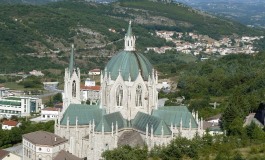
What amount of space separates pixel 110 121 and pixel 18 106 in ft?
141

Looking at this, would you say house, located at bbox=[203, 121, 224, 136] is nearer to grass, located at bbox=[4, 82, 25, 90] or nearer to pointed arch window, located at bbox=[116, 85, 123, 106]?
pointed arch window, located at bbox=[116, 85, 123, 106]

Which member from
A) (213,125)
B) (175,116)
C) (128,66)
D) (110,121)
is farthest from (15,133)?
(213,125)

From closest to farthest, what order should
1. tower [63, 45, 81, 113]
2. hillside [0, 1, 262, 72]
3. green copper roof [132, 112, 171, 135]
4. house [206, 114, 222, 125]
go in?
green copper roof [132, 112, 171, 135] < tower [63, 45, 81, 113] < house [206, 114, 222, 125] < hillside [0, 1, 262, 72]

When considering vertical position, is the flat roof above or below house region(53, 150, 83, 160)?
above

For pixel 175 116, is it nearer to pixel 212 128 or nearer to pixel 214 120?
pixel 212 128

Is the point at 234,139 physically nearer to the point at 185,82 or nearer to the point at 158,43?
the point at 185,82

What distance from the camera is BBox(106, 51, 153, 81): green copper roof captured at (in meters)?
48.2

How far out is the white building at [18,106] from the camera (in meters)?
86.2

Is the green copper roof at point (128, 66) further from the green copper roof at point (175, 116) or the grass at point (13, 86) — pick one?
the grass at point (13, 86)

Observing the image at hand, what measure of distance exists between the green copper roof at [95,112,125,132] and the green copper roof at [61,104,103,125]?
1.78m

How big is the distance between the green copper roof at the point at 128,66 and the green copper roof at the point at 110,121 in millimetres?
3365

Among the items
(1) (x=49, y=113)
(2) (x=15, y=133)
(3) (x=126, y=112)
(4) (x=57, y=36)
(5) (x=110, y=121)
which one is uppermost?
(4) (x=57, y=36)

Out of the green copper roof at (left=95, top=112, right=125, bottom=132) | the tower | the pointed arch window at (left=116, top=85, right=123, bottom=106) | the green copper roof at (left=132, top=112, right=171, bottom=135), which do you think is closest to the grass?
the tower

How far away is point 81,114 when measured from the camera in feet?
161
